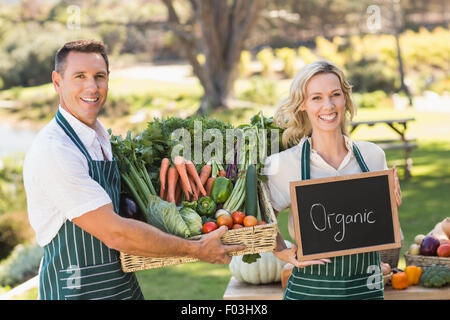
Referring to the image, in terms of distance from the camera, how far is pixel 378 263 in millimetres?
3146

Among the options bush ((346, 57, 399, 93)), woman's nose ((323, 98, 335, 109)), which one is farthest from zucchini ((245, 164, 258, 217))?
bush ((346, 57, 399, 93))

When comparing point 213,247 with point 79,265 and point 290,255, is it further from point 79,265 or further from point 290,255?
point 79,265

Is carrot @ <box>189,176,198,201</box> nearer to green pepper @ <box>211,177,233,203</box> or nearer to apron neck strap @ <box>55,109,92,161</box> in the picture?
green pepper @ <box>211,177,233,203</box>

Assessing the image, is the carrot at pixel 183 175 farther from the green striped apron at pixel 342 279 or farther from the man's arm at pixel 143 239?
the green striped apron at pixel 342 279

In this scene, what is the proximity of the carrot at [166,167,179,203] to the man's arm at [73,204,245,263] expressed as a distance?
452 millimetres

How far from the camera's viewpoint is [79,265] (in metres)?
2.76

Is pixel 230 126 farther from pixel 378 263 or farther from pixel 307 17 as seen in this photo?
pixel 307 17

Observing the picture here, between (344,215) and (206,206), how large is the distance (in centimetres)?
69

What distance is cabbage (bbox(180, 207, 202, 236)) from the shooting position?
115 inches

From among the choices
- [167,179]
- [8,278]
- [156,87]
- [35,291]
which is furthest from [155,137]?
[156,87]

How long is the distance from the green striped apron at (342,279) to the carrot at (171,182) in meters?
0.68

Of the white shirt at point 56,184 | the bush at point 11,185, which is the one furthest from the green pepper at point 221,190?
the bush at point 11,185

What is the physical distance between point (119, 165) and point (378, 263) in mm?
1420

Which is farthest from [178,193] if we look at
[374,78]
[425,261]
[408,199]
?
[374,78]
